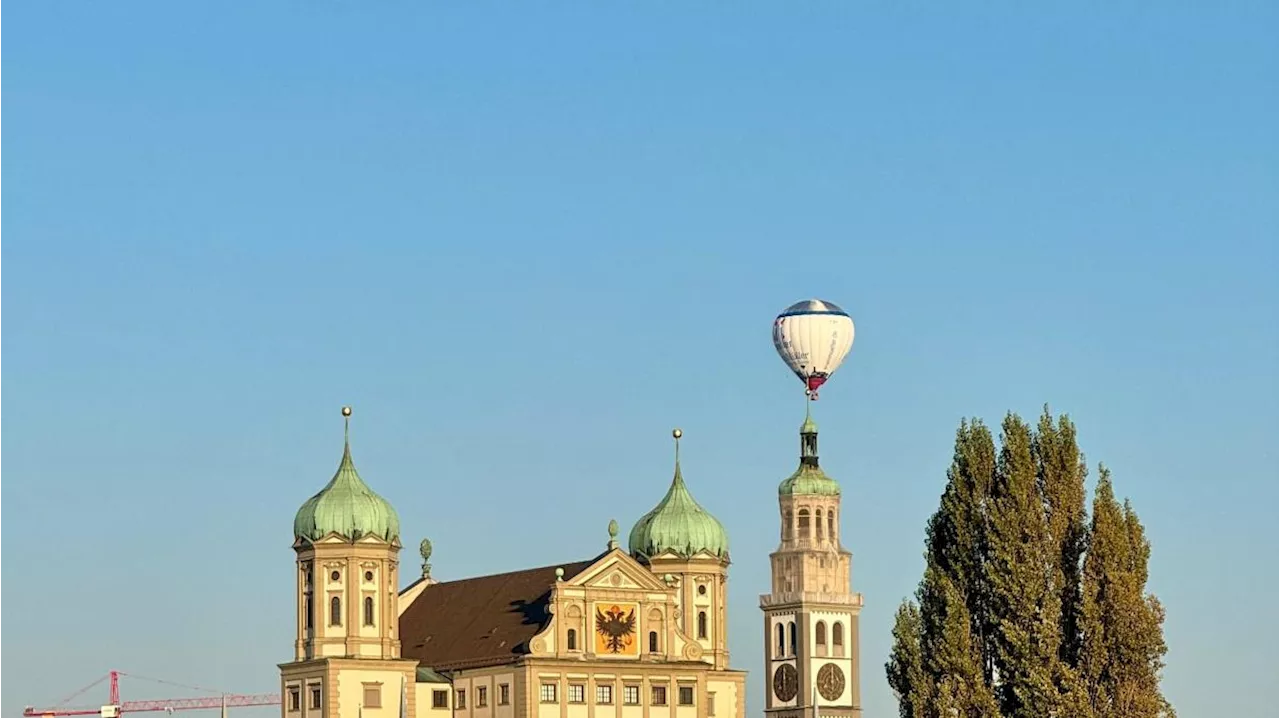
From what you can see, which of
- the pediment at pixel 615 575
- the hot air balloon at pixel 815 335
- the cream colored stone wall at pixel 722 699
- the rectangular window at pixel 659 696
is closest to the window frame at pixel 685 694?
the rectangular window at pixel 659 696

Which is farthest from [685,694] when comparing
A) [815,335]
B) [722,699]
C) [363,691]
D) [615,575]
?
[815,335]

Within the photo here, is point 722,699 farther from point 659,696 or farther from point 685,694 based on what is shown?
point 659,696

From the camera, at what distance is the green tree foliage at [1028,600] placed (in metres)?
104

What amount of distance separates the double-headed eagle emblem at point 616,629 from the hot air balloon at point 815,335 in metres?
44.2

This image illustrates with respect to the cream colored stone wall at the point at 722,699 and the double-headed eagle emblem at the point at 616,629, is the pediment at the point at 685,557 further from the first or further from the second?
the double-headed eagle emblem at the point at 616,629

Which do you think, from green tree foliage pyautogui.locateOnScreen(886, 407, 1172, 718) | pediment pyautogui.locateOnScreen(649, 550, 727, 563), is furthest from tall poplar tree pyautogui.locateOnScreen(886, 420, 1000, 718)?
pediment pyautogui.locateOnScreen(649, 550, 727, 563)

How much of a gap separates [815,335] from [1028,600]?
9392cm

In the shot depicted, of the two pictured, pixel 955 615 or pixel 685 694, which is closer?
pixel 955 615

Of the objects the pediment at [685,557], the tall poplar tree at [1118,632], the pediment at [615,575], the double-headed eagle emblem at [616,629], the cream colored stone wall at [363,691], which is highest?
the pediment at [685,557]

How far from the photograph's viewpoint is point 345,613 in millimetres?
153875

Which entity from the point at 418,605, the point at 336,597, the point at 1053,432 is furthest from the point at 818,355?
the point at 1053,432

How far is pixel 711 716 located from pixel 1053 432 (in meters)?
58.3

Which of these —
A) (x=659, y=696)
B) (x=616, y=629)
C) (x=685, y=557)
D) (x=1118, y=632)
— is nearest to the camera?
(x=1118, y=632)

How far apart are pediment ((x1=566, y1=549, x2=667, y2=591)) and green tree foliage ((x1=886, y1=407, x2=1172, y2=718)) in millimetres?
49422
